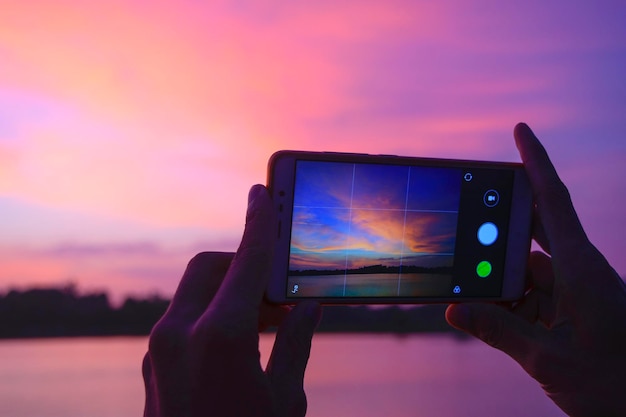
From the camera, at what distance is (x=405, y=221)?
142cm

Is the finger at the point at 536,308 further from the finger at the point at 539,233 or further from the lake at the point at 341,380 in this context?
the lake at the point at 341,380

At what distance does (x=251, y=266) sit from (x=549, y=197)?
71 cm

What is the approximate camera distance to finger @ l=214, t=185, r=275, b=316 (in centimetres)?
94

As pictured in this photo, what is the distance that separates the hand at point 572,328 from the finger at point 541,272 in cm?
15

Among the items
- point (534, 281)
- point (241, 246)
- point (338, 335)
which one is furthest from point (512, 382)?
point (241, 246)

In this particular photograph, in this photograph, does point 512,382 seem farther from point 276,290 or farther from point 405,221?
point 276,290

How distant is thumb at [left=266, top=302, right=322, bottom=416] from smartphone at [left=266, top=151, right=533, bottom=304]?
0.17 metres

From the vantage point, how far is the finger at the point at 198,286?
100 centimetres

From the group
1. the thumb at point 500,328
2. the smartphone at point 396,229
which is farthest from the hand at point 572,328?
the smartphone at point 396,229

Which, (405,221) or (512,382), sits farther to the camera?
(512,382)

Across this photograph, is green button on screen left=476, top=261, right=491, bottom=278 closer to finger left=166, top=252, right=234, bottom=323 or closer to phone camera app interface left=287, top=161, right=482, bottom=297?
phone camera app interface left=287, top=161, right=482, bottom=297

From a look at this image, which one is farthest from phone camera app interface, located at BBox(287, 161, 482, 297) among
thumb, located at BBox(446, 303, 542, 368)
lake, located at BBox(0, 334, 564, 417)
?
lake, located at BBox(0, 334, 564, 417)

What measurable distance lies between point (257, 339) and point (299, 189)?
1.52ft
